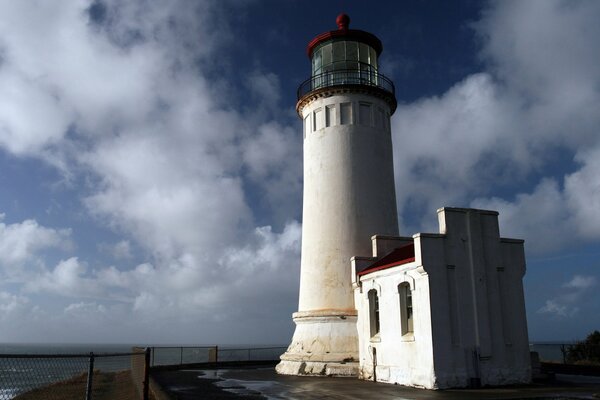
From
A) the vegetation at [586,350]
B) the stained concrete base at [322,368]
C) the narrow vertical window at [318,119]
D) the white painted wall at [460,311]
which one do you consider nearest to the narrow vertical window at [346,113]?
the narrow vertical window at [318,119]

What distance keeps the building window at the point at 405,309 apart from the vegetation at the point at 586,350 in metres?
15.5

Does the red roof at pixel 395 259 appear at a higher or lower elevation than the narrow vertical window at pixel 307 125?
lower

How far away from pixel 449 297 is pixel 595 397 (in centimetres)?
452

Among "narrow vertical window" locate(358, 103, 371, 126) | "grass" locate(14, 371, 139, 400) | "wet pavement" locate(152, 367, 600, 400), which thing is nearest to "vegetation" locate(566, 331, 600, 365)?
"wet pavement" locate(152, 367, 600, 400)

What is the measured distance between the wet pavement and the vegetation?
10530 millimetres

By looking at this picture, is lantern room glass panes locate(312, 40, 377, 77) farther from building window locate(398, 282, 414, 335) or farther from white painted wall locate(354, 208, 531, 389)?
building window locate(398, 282, 414, 335)

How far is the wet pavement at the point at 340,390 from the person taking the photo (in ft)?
43.7

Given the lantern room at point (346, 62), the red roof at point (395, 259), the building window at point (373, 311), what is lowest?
the building window at point (373, 311)

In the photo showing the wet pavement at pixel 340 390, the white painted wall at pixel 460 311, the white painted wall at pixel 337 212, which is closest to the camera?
the wet pavement at pixel 340 390

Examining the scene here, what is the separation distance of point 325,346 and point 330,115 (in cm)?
944

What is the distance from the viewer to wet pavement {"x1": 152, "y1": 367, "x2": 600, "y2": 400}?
13.3 meters

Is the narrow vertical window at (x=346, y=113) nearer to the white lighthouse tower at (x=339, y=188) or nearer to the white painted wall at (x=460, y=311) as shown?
the white lighthouse tower at (x=339, y=188)

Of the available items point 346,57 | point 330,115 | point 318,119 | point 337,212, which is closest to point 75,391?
point 337,212

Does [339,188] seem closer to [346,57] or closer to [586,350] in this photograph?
[346,57]
